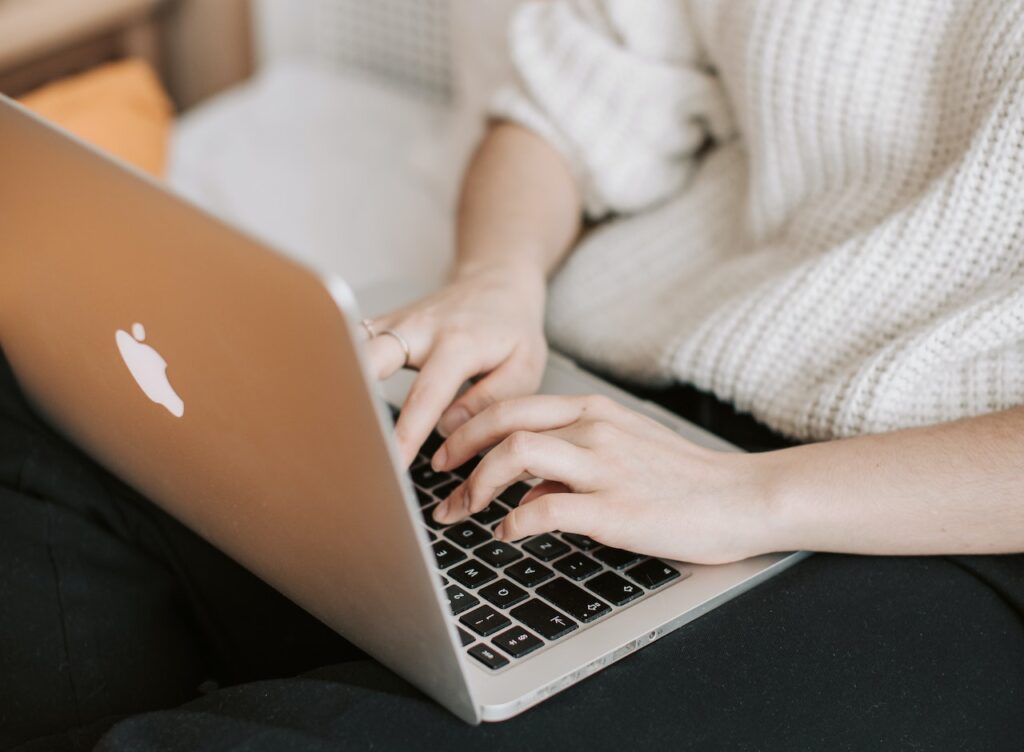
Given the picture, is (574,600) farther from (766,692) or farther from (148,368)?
(148,368)

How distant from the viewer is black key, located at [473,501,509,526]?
0.72m

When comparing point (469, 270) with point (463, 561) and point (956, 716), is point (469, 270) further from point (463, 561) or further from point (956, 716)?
point (956, 716)

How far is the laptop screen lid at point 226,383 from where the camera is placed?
0.45 meters

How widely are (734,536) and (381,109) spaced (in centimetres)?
102

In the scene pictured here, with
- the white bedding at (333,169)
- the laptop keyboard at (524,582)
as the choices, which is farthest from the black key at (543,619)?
the white bedding at (333,169)

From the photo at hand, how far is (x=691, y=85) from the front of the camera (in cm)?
100

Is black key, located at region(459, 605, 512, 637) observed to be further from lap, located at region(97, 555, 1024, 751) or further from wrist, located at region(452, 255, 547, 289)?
wrist, located at region(452, 255, 547, 289)

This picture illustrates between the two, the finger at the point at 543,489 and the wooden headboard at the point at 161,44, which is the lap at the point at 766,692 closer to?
the finger at the point at 543,489

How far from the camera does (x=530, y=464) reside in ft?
2.11

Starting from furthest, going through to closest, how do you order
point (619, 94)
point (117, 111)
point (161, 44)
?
point (161, 44), point (117, 111), point (619, 94)

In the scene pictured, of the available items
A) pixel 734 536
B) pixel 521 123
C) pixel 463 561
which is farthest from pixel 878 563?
pixel 521 123

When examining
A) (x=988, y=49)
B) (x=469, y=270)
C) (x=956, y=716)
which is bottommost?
(x=956, y=716)

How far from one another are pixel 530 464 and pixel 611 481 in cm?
5

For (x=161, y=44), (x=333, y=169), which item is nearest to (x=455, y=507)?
(x=333, y=169)
